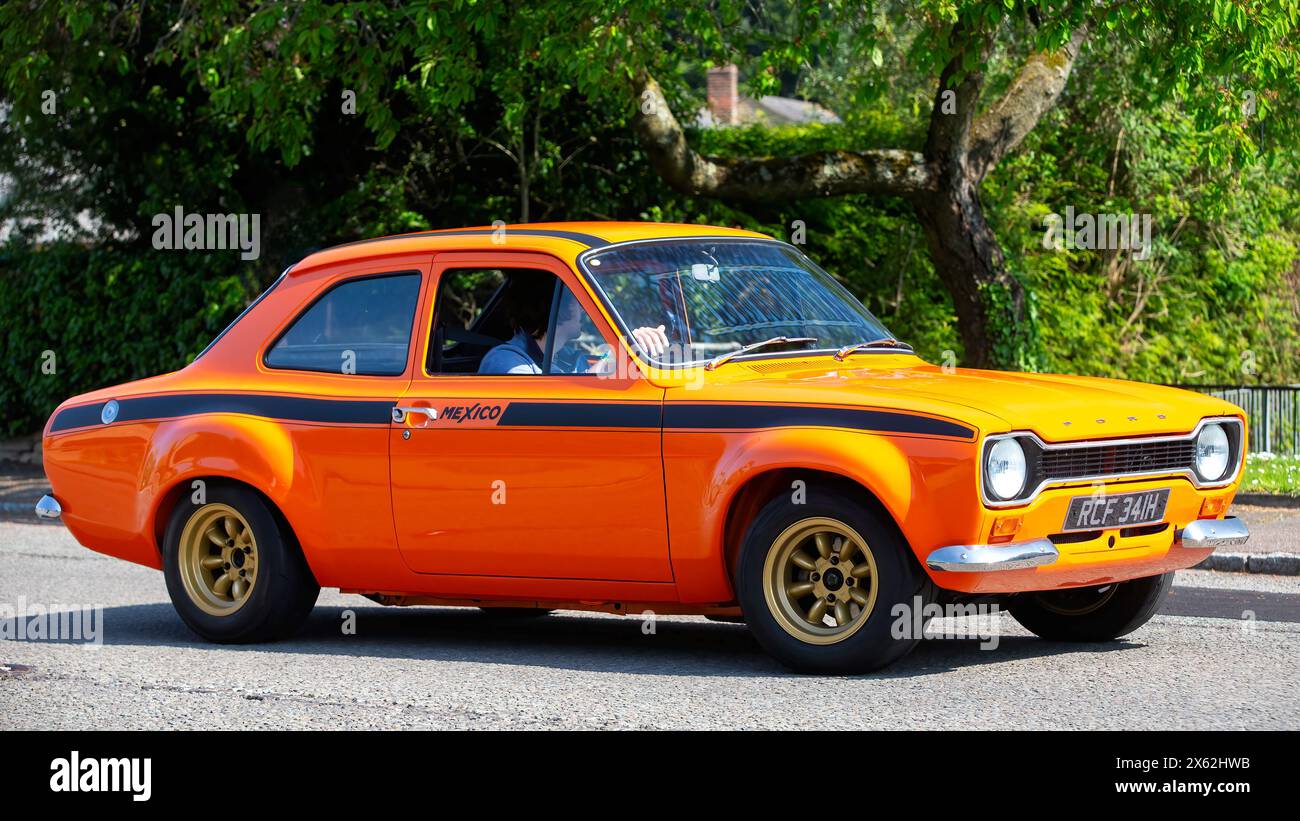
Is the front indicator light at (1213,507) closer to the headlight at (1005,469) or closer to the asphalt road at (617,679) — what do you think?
the asphalt road at (617,679)

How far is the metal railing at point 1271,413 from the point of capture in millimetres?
18844

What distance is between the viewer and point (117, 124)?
1992cm

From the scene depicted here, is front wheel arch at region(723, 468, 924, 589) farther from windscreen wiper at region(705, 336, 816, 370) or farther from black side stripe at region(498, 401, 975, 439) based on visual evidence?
windscreen wiper at region(705, 336, 816, 370)

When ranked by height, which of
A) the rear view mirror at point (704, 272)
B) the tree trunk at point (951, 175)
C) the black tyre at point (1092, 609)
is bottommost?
the black tyre at point (1092, 609)

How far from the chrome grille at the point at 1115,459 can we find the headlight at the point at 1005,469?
9 cm

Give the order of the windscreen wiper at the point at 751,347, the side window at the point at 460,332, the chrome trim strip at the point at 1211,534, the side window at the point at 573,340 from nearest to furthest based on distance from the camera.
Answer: the chrome trim strip at the point at 1211,534, the windscreen wiper at the point at 751,347, the side window at the point at 573,340, the side window at the point at 460,332

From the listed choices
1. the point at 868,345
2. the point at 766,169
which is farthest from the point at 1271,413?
the point at 868,345

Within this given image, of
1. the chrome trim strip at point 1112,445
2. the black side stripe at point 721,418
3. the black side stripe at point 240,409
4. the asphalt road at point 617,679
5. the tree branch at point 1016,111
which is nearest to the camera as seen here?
the asphalt road at point 617,679

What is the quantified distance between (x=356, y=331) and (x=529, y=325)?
852 mm

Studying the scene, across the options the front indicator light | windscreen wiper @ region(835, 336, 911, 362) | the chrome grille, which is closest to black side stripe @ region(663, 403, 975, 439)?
the chrome grille

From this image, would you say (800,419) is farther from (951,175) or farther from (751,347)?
(951,175)

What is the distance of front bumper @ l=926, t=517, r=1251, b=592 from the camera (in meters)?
6.59

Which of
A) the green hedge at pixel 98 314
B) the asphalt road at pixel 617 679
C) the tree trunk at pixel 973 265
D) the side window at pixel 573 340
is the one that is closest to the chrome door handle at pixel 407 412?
the side window at pixel 573 340
